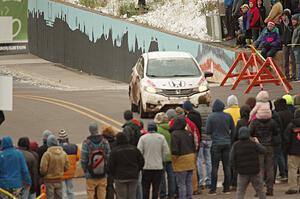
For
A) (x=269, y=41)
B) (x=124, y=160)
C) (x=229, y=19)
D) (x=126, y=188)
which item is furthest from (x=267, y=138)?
(x=229, y=19)

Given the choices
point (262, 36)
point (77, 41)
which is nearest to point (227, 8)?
point (262, 36)

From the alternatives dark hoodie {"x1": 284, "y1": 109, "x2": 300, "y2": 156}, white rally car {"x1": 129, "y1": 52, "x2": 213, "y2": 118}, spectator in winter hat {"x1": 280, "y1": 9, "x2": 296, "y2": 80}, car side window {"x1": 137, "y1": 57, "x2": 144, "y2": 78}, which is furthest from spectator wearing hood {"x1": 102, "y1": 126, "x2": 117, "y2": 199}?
spectator in winter hat {"x1": 280, "y1": 9, "x2": 296, "y2": 80}

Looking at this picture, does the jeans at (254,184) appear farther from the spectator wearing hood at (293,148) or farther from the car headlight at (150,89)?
the car headlight at (150,89)

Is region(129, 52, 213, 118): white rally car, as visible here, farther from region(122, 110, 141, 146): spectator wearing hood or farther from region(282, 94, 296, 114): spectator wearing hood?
region(122, 110, 141, 146): spectator wearing hood

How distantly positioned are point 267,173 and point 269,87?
13261 millimetres

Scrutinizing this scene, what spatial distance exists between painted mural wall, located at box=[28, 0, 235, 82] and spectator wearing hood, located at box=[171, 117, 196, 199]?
17670 millimetres

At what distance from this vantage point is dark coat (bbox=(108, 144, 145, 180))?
17297 millimetres

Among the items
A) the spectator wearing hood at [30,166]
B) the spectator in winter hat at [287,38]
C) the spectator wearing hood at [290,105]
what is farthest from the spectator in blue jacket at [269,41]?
the spectator wearing hood at [30,166]

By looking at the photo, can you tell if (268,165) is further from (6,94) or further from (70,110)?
(70,110)

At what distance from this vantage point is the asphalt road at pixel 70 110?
26562 mm

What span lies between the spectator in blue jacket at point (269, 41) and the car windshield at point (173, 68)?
4.09m

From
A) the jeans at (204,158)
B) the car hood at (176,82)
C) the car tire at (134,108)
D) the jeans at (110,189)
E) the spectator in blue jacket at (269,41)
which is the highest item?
the spectator in blue jacket at (269,41)

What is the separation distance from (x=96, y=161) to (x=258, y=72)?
47.5 feet

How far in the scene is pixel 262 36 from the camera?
107 ft
